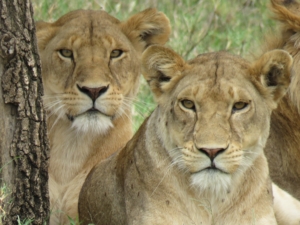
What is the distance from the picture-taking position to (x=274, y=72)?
4238 millimetres

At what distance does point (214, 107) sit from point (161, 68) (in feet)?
1.27

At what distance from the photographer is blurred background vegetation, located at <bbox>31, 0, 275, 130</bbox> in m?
8.14

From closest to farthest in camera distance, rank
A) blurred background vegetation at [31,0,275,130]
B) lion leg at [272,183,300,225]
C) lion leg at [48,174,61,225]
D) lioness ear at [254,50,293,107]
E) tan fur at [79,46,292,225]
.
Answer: tan fur at [79,46,292,225] → lioness ear at [254,50,293,107] → lion leg at [272,183,300,225] → lion leg at [48,174,61,225] → blurred background vegetation at [31,0,275,130]

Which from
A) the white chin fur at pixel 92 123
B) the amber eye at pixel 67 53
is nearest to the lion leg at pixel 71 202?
the white chin fur at pixel 92 123

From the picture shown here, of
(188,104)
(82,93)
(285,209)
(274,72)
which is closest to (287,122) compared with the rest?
(285,209)

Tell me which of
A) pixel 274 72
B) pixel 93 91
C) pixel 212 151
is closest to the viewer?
pixel 212 151

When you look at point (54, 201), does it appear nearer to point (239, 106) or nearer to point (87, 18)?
point (87, 18)

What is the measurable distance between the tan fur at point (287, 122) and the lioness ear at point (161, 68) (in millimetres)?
1010

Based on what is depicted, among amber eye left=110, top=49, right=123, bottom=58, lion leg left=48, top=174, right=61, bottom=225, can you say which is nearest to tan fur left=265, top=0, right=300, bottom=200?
amber eye left=110, top=49, right=123, bottom=58

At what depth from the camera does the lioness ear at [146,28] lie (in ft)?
18.3

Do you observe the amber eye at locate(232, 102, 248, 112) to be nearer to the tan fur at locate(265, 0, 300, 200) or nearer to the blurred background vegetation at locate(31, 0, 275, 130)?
the tan fur at locate(265, 0, 300, 200)

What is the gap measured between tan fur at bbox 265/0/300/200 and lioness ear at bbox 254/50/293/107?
33.2 inches

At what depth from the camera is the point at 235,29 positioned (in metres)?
8.75

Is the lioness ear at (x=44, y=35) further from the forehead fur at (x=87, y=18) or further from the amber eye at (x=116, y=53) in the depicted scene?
the amber eye at (x=116, y=53)
